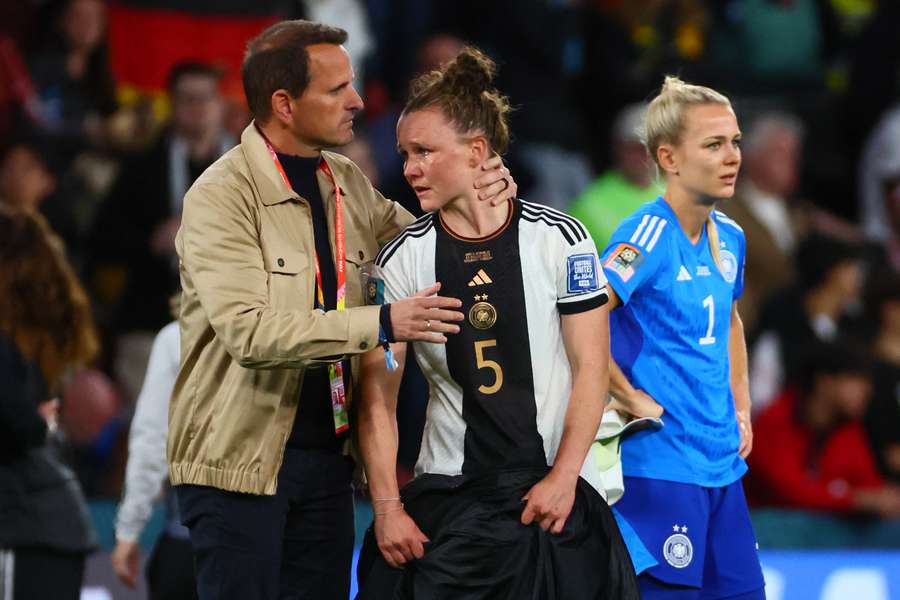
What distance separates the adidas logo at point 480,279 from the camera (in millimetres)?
4414

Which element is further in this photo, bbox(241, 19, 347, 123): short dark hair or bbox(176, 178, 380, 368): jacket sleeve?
bbox(241, 19, 347, 123): short dark hair

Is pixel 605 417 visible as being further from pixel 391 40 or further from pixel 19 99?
pixel 391 40

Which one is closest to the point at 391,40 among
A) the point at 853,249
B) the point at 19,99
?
the point at 19,99

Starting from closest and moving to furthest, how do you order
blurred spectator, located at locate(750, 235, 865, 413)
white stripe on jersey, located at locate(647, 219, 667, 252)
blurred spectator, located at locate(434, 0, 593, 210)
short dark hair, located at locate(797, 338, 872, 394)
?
white stripe on jersey, located at locate(647, 219, 667, 252)
short dark hair, located at locate(797, 338, 872, 394)
blurred spectator, located at locate(750, 235, 865, 413)
blurred spectator, located at locate(434, 0, 593, 210)

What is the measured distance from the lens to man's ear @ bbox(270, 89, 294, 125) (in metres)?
4.60

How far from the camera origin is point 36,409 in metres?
5.37

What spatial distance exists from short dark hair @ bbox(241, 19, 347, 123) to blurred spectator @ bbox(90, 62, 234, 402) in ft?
12.2

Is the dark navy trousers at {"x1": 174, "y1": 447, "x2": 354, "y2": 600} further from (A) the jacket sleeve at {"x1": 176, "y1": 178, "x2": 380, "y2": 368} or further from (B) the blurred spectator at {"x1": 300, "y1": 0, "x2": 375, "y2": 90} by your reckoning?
(B) the blurred spectator at {"x1": 300, "y1": 0, "x2": 375, "y2": 90}

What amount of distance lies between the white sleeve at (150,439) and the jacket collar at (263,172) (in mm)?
1172

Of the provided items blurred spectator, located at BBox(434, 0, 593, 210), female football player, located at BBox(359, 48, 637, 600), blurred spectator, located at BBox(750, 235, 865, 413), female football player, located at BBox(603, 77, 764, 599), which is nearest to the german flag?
blurred spectator, located at BBox(434, 0, 593, 210)

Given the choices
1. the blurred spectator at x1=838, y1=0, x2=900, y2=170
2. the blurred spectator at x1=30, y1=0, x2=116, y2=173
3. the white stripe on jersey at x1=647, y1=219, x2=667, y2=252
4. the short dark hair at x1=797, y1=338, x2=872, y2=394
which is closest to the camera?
the white stripe on jersey at x1=647, y1=219, x2=667, y2=252

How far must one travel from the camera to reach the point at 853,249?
959 cm

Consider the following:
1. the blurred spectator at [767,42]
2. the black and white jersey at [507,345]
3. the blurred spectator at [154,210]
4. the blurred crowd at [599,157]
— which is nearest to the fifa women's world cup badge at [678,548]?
the black and white jersey at [507,345]

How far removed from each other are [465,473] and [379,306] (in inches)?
19.7
